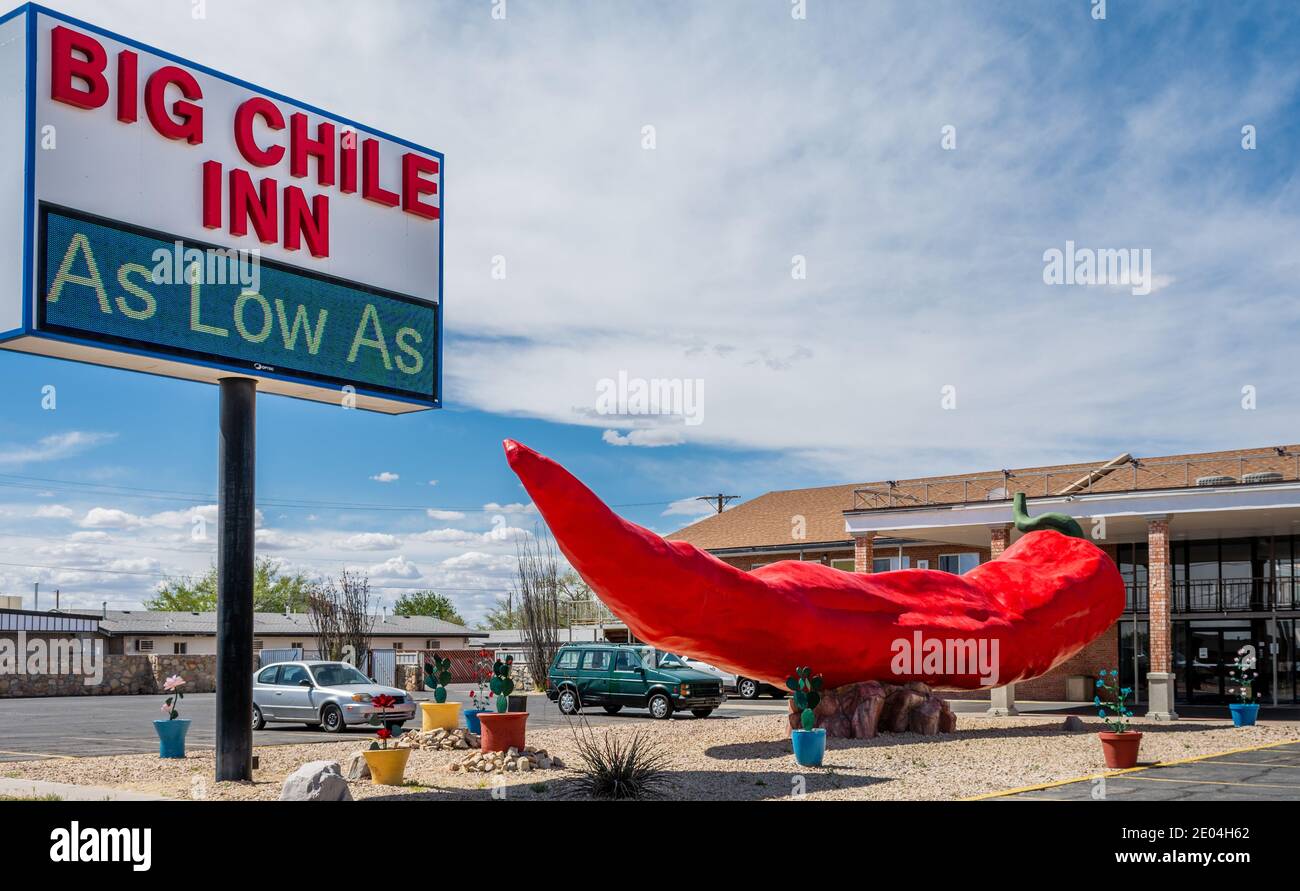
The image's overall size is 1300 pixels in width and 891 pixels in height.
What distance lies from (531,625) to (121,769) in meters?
17.5

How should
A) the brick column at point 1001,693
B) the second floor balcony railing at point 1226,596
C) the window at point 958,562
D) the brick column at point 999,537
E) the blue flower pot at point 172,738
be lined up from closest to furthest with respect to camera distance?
the blue flower pot at point 172,738, the brick column at point 1001,693, the brick column at point 999,537, the second floor balcony railing at point 1226,596, the window at point 958,562

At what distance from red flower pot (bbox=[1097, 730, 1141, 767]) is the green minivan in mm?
12437

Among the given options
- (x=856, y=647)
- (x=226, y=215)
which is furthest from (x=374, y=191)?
(x=856, y=647)

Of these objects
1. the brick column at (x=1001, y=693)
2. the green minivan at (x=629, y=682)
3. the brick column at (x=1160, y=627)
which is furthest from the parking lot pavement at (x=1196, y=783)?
the green minivan at (x=629, y=682)

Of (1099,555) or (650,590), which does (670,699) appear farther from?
(650,590)

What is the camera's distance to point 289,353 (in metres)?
13.8

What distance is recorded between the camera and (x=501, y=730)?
15.9m

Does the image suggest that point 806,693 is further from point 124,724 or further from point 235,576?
point 124,724

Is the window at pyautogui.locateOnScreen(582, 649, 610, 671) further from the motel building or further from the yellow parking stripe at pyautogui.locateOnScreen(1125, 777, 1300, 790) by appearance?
the yellow parking stripe at pyautogui.locateOnScreen(1125, 777, 1300, 790)

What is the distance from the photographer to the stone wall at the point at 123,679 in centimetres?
4650

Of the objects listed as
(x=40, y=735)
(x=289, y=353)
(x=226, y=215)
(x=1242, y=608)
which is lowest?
(x=40, y=735)

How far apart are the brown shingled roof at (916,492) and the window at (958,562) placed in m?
1.69

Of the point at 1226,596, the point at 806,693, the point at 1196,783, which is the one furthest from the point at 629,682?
the point at 1196,783

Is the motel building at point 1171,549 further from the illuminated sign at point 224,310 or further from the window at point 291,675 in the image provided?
the illuminated sign at point 224,310
